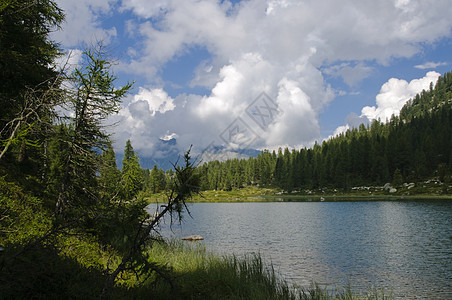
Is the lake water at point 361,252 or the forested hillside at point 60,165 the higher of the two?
the forested hillside at point 60,165

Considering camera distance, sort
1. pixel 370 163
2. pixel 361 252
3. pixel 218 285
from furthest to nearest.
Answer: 1. pixel 370 163
2. pixel 361 252
3. pixel 218 285

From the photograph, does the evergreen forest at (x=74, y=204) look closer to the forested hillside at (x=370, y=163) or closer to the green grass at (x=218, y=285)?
the green grass at (x=218, y=285)

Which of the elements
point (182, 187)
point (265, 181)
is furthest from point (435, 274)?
point (265, 181)

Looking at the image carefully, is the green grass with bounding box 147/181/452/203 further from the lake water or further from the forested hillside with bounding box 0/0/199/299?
the forested hillside with bounding box 0/0/199/299

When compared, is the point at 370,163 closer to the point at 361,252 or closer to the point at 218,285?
the point at 361,252

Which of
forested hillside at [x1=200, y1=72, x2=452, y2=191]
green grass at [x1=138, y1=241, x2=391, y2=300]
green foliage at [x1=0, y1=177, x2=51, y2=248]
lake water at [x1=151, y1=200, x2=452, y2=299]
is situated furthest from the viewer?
forested hillside at [x1=200, y1=72, x2=452, y2=191]

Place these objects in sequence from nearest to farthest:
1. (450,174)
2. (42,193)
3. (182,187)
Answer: (182,187), (42,193), (450,174)

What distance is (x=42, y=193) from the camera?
1661 centimetres

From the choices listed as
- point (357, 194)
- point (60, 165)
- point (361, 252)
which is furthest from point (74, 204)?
point (357, 194)

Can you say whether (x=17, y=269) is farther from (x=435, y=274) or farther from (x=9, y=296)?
(x=435, y=274)

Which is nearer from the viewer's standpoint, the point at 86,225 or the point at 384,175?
the point at 86,225

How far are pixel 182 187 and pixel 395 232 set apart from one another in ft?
113

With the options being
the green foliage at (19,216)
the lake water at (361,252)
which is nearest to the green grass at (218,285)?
the lake water at (361,252)

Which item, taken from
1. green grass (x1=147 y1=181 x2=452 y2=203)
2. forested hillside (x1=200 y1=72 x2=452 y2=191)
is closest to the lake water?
green grass (x1=147 y1=181 x2=452 y2=203)
